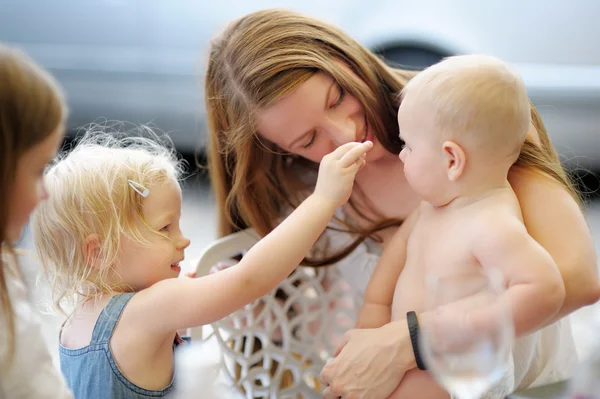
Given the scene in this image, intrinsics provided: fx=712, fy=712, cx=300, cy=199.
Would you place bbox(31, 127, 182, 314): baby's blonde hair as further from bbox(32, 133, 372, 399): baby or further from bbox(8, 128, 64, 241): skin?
bbox(8, 128, 64, 241): skin

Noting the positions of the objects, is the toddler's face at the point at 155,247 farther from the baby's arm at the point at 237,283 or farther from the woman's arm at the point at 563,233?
the woman's arm at the point at 563,233

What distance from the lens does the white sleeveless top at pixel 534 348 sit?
4.48 ft

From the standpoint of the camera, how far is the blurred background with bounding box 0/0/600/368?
3121 mm

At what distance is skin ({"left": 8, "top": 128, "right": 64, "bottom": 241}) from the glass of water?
1.72ft

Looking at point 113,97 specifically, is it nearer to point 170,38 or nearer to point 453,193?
point 170,38

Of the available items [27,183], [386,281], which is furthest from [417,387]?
[27,183]

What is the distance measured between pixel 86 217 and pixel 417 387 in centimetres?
→ 65

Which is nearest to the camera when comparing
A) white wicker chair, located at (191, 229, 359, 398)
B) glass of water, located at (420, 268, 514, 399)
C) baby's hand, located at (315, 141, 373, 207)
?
glass of water, located at (420, 268, 514, 399)

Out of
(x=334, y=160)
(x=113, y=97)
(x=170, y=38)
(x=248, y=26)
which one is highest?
(x=248, y=26)

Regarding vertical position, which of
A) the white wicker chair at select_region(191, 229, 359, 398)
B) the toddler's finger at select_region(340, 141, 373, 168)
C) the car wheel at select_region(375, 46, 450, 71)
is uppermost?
the toddler's finger at select_region(340, 141, 373, 168)

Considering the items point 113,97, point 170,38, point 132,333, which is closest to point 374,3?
point 170,38

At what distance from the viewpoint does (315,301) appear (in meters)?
1.70

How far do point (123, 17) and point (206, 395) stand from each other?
2.50m

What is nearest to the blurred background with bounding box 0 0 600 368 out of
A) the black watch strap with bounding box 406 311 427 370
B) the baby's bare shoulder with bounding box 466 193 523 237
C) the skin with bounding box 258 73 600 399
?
the skin with bounding box 258 73 600 399
